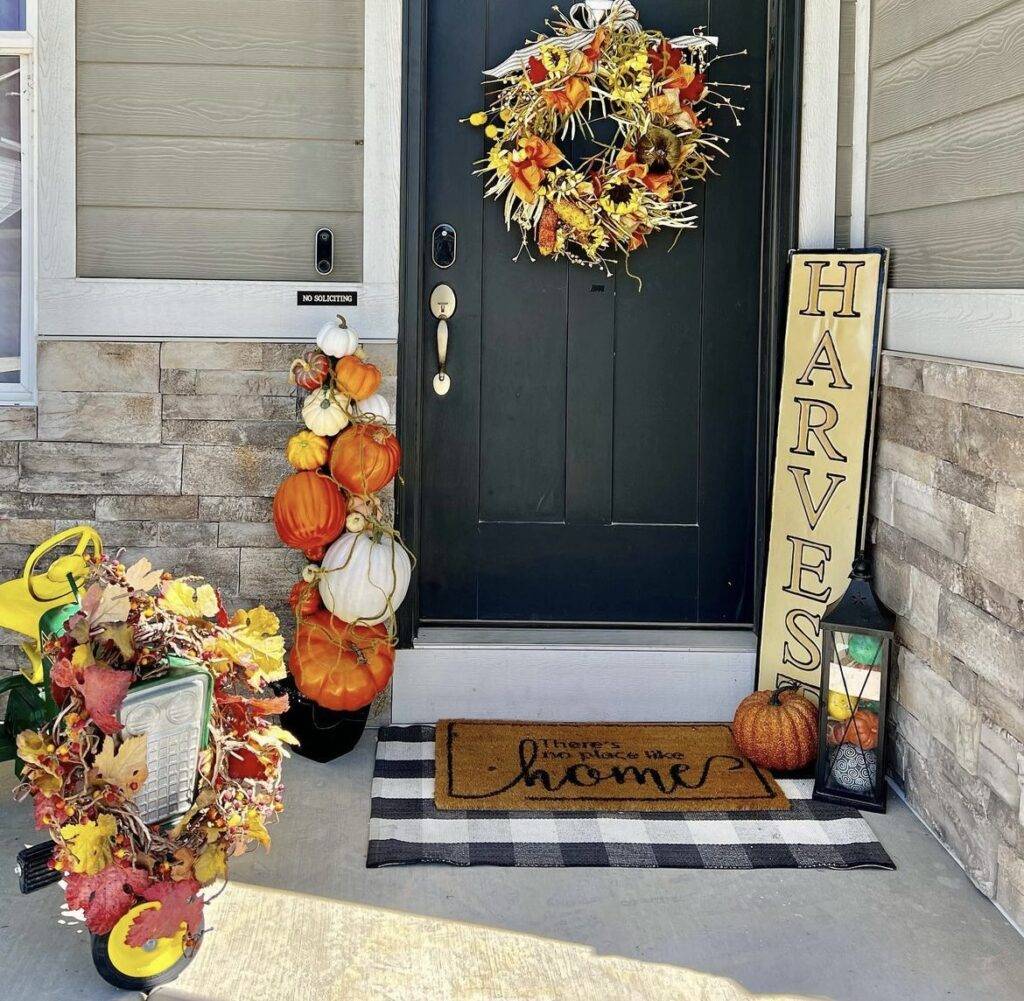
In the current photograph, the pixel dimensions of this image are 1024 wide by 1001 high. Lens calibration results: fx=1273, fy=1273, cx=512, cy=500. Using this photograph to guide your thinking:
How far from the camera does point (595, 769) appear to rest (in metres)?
3.07

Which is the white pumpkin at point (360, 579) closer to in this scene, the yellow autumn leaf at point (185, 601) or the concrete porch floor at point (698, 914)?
the concrete porch floor at point (698, 914)

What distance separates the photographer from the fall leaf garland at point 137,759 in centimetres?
197

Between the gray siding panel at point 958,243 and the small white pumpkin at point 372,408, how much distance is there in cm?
127

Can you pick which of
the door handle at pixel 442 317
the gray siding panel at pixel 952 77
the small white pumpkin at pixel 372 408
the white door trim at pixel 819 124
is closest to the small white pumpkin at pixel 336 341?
the small white pumpkin at pixel 372 408

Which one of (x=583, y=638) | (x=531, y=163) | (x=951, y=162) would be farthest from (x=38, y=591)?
(x=951, y=162)

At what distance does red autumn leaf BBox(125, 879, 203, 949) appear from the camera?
1.98 m

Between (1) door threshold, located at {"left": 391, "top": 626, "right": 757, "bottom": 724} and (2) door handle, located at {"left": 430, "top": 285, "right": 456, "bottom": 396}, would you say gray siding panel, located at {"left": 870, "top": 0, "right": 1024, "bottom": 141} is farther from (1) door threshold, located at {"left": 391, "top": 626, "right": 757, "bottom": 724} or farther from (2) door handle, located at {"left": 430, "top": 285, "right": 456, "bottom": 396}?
(1) door threshold, located at {"left": 391, "top": 626, "right": 757, "bottom": 724}

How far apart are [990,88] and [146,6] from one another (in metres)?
2.01

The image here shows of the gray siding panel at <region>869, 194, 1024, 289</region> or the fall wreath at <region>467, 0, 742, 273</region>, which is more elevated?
the fall wreath at <region>467, 0, 742, 273</region>

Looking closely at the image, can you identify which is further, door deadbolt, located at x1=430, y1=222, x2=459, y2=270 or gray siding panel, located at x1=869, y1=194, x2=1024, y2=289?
door deadbolt, located at x1=430, y1=222, x2=459, y2=270

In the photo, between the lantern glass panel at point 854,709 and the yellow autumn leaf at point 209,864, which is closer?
the yellow autumn leaf at point 209,864

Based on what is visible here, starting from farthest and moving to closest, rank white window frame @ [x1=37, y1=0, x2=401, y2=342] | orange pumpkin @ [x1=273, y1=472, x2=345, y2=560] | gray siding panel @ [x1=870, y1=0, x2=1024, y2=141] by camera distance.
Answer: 1. white window frame @ [x1=37, y1=0, x2=401, y2=342]
2. orange pumpkin @ [x1=273, y1=472, x2=345, y2=560]
3. gray siding panel @ [x1=870, y1=0, x2=1024, y2=141]

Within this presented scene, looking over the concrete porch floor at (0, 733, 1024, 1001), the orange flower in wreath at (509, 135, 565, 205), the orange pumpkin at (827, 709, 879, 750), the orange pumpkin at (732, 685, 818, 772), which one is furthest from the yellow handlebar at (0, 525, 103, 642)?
the orange pumpkin at (827, 709, 879, 750)

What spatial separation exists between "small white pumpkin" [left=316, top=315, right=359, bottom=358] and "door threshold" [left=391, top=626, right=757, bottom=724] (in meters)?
0.81
